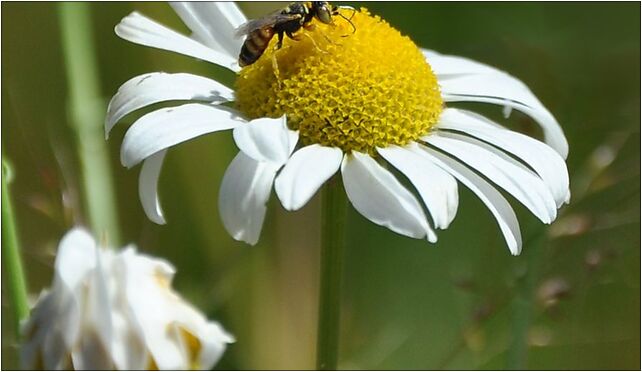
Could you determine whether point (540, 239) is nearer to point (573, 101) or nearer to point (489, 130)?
point (489, 130)

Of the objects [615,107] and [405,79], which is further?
[615,107]

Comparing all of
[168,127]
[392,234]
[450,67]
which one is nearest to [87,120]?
[168,127]

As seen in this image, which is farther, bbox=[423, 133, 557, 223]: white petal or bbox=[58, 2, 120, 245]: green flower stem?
bbox=[58, 2, 120, 245]: green flower stem

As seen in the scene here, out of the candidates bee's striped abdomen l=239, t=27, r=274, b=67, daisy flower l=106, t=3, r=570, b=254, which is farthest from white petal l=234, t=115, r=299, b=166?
bee's striped abdomen l=239, t=27, r=274, b=67

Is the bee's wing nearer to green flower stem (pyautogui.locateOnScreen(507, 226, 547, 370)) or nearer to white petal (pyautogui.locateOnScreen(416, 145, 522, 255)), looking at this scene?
white petal (pyautogui.locateOnScreen(416, 145, 522, 255))

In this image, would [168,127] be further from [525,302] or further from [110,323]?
[525,302]

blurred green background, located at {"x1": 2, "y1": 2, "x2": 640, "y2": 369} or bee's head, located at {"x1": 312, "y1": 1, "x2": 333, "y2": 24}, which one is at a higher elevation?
bee's head, located at {"x1": 312, "y1": 1, "x2": 333, "y2": 24}

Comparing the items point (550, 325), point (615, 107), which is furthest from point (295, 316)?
point (615, 107)
